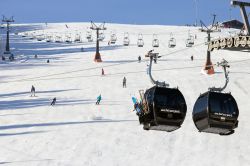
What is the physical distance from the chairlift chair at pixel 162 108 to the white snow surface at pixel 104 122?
12.9m

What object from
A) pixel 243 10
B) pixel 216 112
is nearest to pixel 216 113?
pixel 216 112

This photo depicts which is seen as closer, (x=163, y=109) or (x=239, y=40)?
(x=163, y=109)

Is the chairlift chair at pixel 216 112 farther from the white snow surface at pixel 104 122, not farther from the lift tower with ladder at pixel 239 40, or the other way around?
the white snow surface at pixel 104 122

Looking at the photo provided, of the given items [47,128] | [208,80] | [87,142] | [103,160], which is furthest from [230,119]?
[208,80]

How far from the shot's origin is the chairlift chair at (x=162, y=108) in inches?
823

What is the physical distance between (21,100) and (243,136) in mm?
19543

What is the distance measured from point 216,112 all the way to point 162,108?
77.8 inches

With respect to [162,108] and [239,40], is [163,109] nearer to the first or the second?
[162,108]

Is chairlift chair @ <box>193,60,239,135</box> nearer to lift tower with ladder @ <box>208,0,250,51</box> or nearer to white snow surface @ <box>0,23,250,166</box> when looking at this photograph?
lift tower with ladder @ <box>208,0,250,51</box>

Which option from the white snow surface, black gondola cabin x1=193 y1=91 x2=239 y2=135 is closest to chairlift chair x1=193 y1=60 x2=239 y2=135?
black gondola cabin x1=193 y1=91 x2=239 y2=135

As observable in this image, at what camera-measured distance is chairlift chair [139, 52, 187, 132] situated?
20.9m

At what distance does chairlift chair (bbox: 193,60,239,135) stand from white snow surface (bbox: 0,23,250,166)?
13.4 metres

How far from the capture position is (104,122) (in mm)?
41812

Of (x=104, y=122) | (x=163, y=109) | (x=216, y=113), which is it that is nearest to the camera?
(x=216, y=113)
